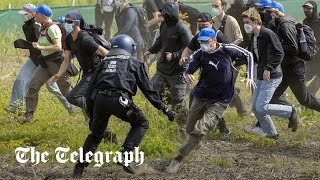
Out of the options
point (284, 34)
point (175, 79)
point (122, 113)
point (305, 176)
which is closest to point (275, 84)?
point (284, 34)

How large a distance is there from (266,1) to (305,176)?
3.15 metres

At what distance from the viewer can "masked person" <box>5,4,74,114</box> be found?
1287 centimetres

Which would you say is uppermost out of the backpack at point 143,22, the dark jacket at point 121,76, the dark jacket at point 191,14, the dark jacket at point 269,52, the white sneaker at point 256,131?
the dark jacket at point 121,76

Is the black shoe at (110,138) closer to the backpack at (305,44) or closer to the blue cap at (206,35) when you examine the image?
the blue cap at (206,35)

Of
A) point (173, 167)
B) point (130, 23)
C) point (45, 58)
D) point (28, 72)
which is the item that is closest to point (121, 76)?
point (173, 167)

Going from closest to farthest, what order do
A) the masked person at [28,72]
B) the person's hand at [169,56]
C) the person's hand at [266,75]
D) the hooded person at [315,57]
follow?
the person's hand at [266,75]
the person's hand at [169,56]
the masked person at [28,72]
the hooded person at [315,57]

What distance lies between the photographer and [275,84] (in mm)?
11492

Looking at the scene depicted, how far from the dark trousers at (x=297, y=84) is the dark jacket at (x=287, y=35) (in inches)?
8.6

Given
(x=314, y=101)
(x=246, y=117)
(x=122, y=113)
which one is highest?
(x=122, y=113)

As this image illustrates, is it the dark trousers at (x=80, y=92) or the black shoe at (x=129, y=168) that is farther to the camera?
the dark trousers at (x=80, y=92)

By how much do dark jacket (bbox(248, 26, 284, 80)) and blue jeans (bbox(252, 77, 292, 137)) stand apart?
114mm

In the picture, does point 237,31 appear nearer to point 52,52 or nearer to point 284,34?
point 284,34

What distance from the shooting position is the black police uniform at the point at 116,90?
9266 millimetres

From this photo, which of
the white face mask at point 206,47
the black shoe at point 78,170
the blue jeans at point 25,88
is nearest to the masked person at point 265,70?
the white face mask at point 206,47
